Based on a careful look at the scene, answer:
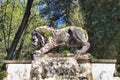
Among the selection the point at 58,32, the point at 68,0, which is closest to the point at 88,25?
the point at 68,0

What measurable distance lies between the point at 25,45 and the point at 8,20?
263 centimetres

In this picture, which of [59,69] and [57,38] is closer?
[59,69]

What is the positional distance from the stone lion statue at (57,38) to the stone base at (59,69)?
35 centimetres

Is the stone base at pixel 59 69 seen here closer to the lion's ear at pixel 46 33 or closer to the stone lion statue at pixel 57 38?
the stone lion statue at pixel 57 38

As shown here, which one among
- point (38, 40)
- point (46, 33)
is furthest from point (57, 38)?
point (38, 40)

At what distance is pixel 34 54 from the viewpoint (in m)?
12.0

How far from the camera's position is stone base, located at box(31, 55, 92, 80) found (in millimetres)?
11648

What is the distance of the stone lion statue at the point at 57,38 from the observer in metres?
12.0

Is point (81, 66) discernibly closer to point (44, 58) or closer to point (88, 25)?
point (44, 58)

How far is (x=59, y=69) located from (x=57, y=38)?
1.05 meters

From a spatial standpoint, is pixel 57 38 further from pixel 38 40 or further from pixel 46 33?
pixel 38 40

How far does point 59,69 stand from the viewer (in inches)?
463

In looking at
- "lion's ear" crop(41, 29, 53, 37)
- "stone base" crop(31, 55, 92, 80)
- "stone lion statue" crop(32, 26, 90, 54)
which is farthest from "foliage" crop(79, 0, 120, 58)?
"stone base" crop(31, 55, 92, 80)

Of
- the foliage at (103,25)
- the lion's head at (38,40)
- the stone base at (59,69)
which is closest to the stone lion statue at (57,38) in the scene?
the lion's head at (38,40)
